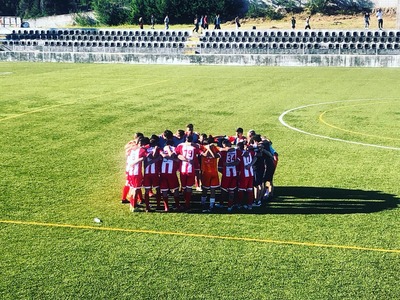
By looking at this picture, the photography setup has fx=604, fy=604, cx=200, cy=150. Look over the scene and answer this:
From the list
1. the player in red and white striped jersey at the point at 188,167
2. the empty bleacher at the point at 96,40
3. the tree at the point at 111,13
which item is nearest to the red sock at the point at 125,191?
the player in red and white striped jersey at the point at 188,167

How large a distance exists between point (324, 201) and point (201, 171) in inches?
102

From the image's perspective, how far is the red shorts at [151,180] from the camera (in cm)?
1170

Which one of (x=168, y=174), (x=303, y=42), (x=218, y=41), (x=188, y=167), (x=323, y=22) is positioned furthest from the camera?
(x=323, y=22)

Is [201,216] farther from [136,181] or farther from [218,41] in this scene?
[218,41]

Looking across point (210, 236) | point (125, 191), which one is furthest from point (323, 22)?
point (210, 236)

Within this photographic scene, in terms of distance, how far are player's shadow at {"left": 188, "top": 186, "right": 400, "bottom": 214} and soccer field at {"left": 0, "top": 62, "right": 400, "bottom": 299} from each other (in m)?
0.04

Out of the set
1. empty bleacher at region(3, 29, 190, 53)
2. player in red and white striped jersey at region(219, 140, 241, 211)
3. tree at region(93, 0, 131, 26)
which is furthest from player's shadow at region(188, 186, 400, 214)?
tree at region(93, 0, 131, 26)

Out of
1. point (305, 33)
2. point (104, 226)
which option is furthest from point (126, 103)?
point (305, 33)

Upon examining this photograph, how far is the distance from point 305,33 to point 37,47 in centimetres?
2541

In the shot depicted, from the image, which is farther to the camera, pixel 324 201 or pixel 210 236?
pixel 324 201

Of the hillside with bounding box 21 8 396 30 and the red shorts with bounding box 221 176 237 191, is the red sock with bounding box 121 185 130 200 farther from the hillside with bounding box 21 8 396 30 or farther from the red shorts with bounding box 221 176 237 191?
the hillside with bounding box 21 8 396 30

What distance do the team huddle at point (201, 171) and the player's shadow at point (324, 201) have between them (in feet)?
1.32

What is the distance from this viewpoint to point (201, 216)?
11.4 m

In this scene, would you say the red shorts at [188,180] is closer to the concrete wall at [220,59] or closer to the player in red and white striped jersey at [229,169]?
the player in red and white striped jersey at [229,169]
